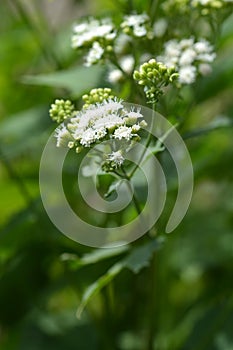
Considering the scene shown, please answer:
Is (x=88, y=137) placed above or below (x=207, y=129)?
above

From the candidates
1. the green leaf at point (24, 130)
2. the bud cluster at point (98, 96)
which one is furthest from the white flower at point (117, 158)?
the green leaf at point (24, 130)

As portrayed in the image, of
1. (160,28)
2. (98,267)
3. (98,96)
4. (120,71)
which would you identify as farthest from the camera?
(98,267)

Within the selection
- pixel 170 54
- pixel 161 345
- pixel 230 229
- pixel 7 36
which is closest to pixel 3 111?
pixel 7 36

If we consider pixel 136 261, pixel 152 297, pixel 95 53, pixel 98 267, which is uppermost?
pixel 95 53

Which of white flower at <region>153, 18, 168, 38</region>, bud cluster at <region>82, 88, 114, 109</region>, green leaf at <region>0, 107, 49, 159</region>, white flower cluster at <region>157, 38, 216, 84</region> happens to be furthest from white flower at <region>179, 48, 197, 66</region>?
green leaf at <region>0, 107, 49, 159</region>

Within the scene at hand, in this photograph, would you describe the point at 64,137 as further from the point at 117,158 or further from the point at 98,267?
the point at 98,267

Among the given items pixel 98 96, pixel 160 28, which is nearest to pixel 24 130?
pixel 160 28
